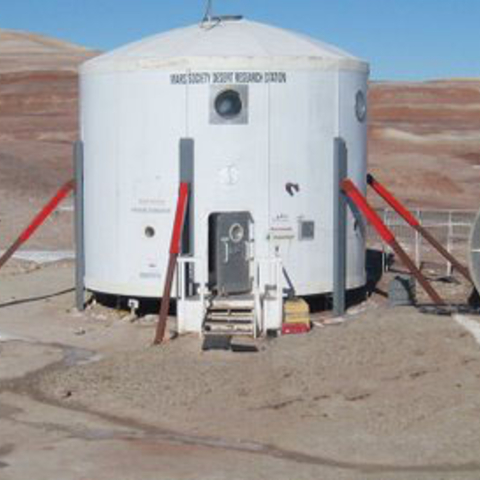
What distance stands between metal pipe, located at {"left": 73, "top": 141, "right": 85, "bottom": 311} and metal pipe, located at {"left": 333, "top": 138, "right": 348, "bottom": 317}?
13.1ft

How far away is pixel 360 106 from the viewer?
19.9 metres

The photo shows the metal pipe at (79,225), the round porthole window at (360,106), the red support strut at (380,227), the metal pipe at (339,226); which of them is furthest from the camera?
the metal pipe at (79,225)

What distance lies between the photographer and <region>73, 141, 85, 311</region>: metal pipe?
66.4 ft

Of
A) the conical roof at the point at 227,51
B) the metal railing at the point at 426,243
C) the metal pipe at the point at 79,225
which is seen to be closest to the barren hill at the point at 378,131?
the metal railing at the point at 426,243

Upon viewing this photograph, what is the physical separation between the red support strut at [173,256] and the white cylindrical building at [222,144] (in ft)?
1.13

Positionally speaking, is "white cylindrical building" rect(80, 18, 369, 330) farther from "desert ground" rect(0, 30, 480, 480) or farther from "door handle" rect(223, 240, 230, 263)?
"desert ground" rect(0, 30, 480, 480)

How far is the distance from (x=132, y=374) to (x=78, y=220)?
19.0ft

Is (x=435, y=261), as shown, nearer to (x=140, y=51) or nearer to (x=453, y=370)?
(x=140, y=51)

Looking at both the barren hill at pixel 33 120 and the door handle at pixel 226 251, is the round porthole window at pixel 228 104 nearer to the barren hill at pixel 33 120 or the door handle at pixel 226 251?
the door handle at pixel 226 251

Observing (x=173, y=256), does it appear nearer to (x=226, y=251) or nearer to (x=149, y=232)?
(x=226, y=251)

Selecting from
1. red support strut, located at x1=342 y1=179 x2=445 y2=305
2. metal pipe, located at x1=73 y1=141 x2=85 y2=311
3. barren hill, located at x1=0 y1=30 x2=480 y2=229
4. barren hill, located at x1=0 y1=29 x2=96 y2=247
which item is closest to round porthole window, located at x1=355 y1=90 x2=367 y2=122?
red support strut, located at x1=342 y1=179 x2=445 y2=305

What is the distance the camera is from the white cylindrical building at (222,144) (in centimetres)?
1859

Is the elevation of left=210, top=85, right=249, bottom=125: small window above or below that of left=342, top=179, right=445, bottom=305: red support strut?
above

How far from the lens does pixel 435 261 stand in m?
25.7
